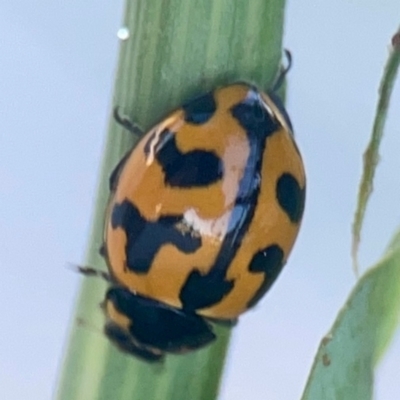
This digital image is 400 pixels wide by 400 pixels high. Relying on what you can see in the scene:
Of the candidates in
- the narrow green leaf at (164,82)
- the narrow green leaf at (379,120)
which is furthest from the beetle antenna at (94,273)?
the narrow green leaf at (379,120)

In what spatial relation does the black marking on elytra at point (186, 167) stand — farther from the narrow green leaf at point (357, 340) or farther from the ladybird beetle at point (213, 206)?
the narrow green leaf at point (357, 340)

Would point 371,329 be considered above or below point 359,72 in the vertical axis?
below

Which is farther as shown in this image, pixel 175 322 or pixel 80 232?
pixel 80 232

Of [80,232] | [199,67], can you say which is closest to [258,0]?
[199,67]

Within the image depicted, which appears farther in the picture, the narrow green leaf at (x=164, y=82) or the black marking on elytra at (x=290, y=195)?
the black marking on elytra at (x=290, y=195)

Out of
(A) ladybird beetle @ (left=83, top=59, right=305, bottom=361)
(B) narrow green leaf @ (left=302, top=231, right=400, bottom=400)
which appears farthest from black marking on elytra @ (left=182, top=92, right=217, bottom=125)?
(B) narrow green leaf @ (left=302, top=231, right=400, bottom=400)

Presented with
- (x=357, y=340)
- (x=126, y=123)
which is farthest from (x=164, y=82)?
(x=357, y=340)

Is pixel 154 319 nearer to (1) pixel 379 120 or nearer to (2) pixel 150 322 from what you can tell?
(2) pixel 150 322

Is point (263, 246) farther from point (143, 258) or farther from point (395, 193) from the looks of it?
point (395, 193)
